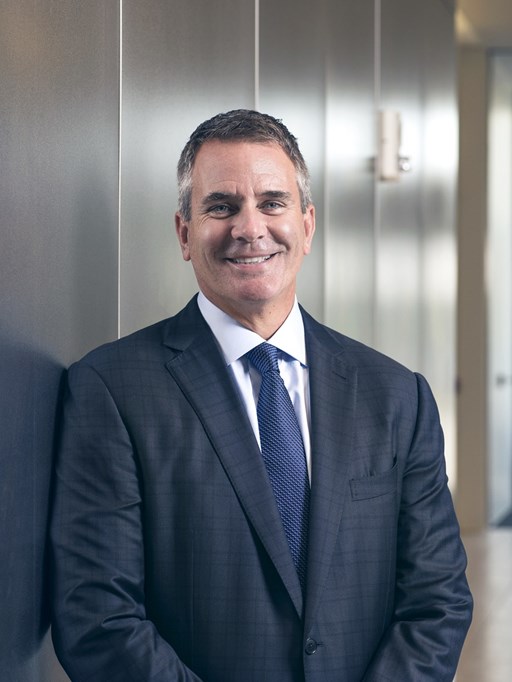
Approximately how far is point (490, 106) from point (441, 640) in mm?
6746

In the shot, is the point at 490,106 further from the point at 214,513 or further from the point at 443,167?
the point at 214,513

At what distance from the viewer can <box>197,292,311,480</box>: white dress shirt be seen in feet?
6.61

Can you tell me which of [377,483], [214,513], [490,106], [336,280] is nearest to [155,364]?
[214,513]

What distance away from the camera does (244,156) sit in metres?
1.96

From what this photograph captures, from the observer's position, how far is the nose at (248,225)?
1.94 metres

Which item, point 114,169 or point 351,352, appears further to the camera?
point 114,169

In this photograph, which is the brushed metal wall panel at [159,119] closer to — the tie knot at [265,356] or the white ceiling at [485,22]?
the tie knot at [265,356]

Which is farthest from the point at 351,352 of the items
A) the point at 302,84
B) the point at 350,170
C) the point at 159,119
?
the point at 350,170

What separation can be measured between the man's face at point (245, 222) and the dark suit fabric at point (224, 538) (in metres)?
0.12

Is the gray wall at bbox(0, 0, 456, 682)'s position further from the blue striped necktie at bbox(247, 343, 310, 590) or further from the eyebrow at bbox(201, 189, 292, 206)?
the blue striped necktie at bbox(247, 343, 310, 590)

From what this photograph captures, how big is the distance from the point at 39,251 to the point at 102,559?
511 mm

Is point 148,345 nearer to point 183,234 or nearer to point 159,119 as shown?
point 183,234

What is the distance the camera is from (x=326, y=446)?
6.42 ft

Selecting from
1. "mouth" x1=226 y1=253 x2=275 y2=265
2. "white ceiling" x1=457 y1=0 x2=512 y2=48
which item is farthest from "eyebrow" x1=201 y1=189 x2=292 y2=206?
"white ceiling" x1=457 y1=0 x2=512 y2=48
